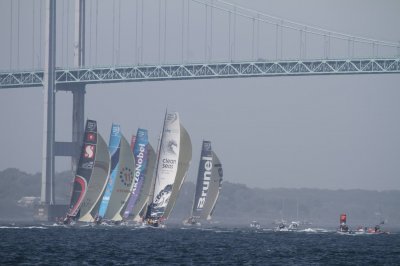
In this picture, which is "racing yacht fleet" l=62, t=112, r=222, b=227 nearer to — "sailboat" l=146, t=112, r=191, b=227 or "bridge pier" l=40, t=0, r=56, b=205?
"sailboat" l=146, t=112, r=191, b=227

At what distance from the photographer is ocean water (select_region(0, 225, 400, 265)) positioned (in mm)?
48812

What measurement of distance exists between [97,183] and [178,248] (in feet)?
68.8

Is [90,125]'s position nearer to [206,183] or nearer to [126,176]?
[126,176]

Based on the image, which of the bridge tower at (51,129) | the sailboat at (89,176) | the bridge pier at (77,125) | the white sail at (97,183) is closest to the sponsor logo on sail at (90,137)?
the sailboat at (89,176)

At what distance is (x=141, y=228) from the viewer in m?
76.4

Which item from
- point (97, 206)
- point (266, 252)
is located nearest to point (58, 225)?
point (97, 206)

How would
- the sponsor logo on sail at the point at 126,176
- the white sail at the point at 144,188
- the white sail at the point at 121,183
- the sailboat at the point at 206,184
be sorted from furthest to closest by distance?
the sailboat at the point at 206,184, the white sail at the point at 144,188, the sponsor logo on sail at the point at 126,176, the white sail at the point at 121,183

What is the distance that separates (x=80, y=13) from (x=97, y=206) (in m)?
26.5

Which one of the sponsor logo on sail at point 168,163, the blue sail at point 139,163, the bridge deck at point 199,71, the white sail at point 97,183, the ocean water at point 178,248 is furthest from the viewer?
the bridge deck at point 199,71

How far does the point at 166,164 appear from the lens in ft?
242

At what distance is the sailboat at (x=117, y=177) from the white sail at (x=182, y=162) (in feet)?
17.6

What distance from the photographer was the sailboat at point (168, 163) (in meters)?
73.4

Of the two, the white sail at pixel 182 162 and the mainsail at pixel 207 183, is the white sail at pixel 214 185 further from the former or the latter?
the white sail at pixel 182 162

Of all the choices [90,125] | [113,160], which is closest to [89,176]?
[90,125]
